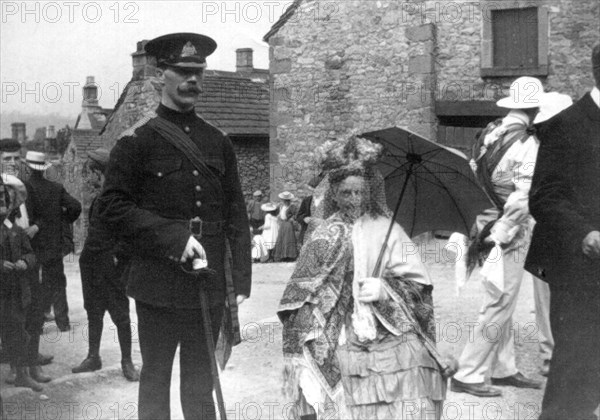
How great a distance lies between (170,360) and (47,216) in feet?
11.5

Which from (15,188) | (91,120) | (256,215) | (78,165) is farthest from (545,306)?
(91,120)

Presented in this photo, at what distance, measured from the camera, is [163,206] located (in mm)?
3951

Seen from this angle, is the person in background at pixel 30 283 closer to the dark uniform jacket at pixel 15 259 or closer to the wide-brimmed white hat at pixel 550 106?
the dark uniform jacket at pixel 15 259

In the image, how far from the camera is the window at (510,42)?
13.9 metres

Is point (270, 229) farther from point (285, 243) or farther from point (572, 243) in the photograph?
point (572, 243)

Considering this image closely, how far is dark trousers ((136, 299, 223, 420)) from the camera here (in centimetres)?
396

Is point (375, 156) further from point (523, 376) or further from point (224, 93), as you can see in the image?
point (224, 93)

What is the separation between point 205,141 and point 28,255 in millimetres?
2585

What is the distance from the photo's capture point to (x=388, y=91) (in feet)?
49.3

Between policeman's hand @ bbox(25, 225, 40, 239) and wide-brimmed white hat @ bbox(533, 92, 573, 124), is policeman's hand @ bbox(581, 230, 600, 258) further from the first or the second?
policeman's hand @ bbox(25, 225, 40, 239)

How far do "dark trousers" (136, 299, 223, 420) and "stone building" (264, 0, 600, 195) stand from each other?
32.3 feet

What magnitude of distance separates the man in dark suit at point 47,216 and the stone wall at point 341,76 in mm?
8218

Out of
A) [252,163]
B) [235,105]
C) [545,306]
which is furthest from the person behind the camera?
[235,105]

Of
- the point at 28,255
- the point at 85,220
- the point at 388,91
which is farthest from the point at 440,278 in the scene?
the point at 85,220
